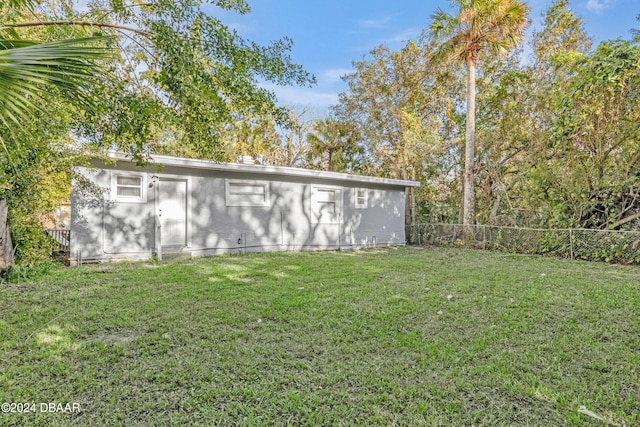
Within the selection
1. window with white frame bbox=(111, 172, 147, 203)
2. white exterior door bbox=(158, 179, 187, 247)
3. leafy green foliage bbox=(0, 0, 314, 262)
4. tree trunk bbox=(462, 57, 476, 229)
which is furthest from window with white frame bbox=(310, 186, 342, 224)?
leafy green foliage bbox=(0, 0, 314, 262)

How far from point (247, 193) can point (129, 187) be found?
2812 millimetres

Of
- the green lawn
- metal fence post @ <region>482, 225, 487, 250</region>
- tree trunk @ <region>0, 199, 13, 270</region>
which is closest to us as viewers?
the green lawn

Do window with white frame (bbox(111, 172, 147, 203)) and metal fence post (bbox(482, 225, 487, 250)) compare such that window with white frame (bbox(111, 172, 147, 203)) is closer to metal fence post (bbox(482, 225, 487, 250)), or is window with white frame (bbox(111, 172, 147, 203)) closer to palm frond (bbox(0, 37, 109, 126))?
palm frond (bbox(0, 37, 109, 126))

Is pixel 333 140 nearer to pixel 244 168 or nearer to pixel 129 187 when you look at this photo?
pixel 244 168

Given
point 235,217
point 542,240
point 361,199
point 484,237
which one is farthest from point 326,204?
point 542,240

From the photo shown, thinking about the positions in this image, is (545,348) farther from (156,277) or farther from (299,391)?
(156,277)

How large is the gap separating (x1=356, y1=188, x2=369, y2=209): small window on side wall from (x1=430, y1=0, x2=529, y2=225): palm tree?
3444mm

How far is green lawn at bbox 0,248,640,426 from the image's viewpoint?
6.62 feet

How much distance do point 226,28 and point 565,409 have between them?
417 cm

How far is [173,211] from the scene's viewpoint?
8180 mm

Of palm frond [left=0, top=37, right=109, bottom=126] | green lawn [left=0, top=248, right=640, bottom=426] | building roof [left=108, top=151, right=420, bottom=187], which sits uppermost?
building roof [left=108, top=151, right=420, bottom=187]

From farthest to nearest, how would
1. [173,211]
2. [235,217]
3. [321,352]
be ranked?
[235,217]
[173,211]
[321,352]

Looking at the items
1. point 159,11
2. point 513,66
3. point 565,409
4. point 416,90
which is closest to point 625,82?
point 513,66

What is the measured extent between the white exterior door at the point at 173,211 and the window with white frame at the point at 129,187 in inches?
14.5
